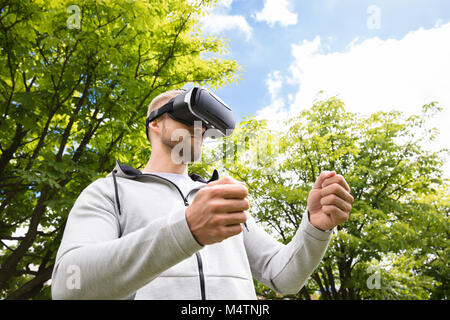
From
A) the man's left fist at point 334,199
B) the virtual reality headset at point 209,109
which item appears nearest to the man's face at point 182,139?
the virtual reality headset at point 209,109

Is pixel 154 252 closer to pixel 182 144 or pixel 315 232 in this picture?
pixel 315 232

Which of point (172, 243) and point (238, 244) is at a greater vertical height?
point (238, 244)

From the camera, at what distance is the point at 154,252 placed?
0.94 m

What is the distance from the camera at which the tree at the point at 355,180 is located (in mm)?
8328

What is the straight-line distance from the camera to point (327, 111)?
1027 centimetres

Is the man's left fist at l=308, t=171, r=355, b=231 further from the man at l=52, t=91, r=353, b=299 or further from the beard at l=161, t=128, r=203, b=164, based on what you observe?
the beard at l=161, t=128, r=203, b=164

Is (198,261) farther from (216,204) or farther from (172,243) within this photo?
(216,204)

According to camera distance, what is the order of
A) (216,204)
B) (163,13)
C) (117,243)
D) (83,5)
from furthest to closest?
(163,13) → (83,5) → (117,243) → (216,204)

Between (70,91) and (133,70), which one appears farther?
(133,70)

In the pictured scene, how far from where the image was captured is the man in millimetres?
905

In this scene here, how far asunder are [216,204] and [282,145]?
9.08 m
